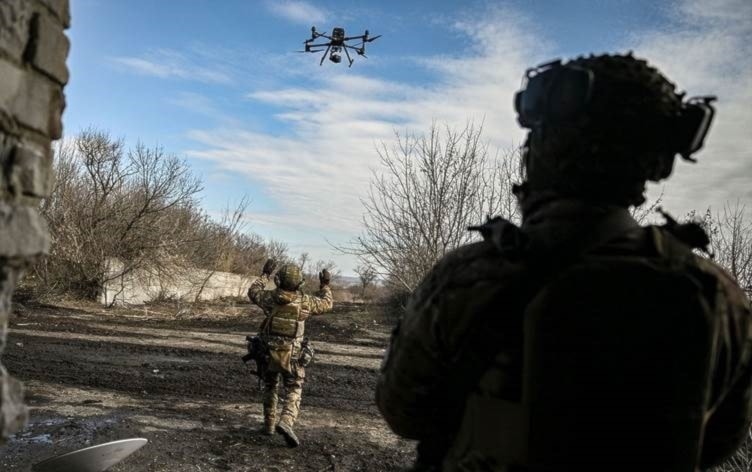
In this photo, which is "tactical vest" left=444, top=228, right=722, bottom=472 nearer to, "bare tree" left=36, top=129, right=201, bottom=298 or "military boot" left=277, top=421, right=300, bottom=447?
"military boot" left=277, top=421, right=300, bottom=447

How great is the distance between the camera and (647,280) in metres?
1.27

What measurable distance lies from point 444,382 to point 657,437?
20.7 inches

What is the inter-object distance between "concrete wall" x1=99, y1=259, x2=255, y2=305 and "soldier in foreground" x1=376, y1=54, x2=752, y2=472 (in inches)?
770

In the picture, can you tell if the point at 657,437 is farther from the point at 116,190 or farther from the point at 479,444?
the point at 116,190

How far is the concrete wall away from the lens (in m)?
19.0

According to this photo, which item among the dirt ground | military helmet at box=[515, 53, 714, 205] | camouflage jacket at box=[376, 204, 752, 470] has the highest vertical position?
military helmet at box=[515, 53, 714, 205]

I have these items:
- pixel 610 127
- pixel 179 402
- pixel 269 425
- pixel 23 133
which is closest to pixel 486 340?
pixel 610 127

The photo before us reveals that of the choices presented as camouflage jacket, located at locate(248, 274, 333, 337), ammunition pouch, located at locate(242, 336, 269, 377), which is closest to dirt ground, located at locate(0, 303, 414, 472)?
ammunition pouch, located at locate(242, 336, 269, 377)

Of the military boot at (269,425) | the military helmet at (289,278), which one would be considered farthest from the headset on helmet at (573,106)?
the military boot at (269,425)

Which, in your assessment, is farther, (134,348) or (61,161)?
(61,161)

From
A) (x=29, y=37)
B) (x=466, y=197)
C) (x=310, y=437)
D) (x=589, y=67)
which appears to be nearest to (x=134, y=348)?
(x=310, y=437)

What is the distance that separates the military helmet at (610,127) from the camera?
1.42m

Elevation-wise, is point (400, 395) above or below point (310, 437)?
above

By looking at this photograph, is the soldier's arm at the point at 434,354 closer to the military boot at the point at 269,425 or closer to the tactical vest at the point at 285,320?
the tactical vest at the point at 285,320
